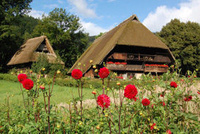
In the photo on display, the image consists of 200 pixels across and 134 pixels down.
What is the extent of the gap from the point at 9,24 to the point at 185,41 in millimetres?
28937

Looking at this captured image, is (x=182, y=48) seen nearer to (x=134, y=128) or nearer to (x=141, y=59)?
(x=141, y=59)

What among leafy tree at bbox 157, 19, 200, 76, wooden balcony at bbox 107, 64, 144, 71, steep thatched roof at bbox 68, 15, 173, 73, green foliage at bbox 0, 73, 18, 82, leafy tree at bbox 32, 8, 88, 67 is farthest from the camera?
leafy tree at bbox 32, 8, 88, 67

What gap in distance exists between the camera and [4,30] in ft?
89.1

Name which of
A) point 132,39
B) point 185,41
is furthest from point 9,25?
point 185,41

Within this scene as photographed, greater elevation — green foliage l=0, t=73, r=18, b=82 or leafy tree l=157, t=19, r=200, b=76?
leafy tree l=157, t=19, r=200, b=76

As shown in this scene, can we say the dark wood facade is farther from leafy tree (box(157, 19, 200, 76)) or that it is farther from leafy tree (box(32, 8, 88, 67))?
leafy tree (box(32, 8, 88, 67))

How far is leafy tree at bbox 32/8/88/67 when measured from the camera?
125ft

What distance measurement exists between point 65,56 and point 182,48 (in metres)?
23.0

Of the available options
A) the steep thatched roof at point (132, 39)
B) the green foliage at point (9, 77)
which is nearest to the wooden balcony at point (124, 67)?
the steep thatched roof at point (132, 39)

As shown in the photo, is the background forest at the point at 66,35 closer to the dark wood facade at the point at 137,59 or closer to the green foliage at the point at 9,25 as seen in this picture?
the green foliage at the point at 9,25

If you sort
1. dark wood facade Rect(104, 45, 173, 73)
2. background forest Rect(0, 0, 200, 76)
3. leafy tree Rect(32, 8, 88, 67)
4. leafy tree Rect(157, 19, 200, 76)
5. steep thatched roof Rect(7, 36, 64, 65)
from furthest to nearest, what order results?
leafy tree Rect(32, 8, 88, 67) < leafy tree Rect(157, 19, 200, 76) < background forest Rect(0, 0, 200, 76) < steep thatched roof Rect(7, 36, 64, 65) < dark wood facade Rect(104, 45, 173, 73)

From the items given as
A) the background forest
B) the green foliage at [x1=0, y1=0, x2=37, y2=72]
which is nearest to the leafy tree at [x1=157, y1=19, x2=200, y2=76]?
the background forest

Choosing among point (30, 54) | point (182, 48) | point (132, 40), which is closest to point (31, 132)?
point (132, 40)

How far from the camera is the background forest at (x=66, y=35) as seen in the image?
28719 millimetres
